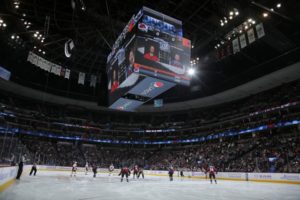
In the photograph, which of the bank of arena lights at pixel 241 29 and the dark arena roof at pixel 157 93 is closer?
the dark arena roof at pixel 157 93

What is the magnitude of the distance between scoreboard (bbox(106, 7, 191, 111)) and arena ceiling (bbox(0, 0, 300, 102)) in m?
5.74

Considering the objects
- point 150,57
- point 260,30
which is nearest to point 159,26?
point 150,57

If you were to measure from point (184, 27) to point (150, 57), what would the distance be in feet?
40.5

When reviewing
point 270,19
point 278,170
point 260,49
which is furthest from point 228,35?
point 278,170

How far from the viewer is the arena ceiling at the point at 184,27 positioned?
61.6 ft

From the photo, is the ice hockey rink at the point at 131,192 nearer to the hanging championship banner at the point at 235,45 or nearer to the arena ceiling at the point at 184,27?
the hanging championship banner at the point at 235,45

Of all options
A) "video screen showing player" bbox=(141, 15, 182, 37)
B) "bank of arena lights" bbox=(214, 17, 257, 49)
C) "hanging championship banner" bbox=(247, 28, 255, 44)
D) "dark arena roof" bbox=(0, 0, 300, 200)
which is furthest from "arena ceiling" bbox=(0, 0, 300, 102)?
"video screen showing player" bbox=(141, 15, 182, 37)

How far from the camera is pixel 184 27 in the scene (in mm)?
24062

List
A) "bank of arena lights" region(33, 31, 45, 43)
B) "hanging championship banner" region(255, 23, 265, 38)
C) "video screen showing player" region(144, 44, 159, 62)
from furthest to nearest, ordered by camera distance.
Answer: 1. "bank of arena lights" region(33, 31, 45, 43)
2. "hanging championship banner" region(255, 23, 265, 38)
3. "video screen showing player" region(144, 44, 159, 62)

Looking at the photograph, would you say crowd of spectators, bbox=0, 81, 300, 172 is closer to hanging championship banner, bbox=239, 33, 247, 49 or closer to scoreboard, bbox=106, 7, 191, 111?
hanging championship banner, bbox=239, 33, 247, 49

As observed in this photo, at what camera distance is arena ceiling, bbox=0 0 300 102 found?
18.8 meters

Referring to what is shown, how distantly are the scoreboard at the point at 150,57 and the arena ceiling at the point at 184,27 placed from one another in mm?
5743

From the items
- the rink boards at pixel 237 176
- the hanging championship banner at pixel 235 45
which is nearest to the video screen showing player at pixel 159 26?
the hanging championship banner at pixel 235 45

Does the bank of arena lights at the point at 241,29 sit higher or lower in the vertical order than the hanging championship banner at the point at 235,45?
higher
